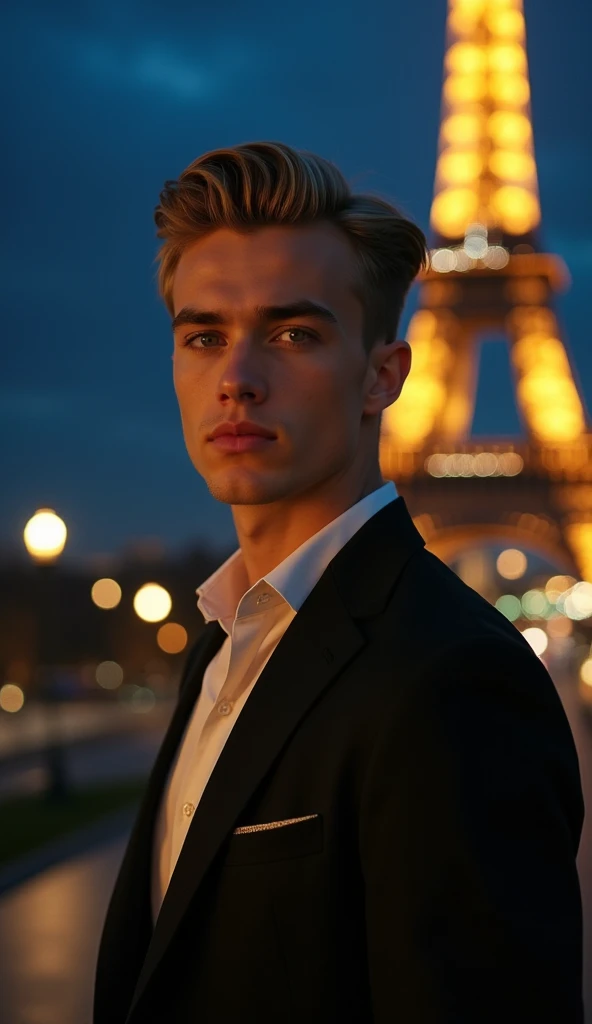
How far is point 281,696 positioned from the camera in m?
2.90

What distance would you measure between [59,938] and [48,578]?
28.1ft

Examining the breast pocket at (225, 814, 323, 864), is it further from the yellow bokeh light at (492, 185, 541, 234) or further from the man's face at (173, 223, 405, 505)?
the yellow bokeh light at (492, 185, 541, 234)

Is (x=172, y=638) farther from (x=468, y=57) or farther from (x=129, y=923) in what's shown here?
(x=129, y=923)

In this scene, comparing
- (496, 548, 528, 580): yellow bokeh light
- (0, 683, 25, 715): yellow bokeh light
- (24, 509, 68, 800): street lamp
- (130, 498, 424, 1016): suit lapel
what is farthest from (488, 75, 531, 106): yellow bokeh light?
(496, 548, 528, 580): yellow bokeh light

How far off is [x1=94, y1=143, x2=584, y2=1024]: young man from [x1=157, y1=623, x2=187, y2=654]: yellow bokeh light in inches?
2704

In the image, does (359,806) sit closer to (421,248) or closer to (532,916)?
(532,916)

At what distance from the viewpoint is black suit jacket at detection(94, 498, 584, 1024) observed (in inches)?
95.7

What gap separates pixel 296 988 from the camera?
2664 millimetres

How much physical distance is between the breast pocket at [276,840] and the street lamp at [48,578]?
636 inches

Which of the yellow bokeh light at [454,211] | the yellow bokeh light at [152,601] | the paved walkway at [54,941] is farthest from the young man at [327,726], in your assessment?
the yellow bokeh light at [454,211]

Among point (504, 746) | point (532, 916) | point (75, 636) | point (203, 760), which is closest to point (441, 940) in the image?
point (532, 916)

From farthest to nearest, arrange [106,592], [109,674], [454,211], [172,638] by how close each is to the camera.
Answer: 1. [172,638]
2. [109,674]
3. [106,592]
4. [454,211]

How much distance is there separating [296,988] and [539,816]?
554 mm

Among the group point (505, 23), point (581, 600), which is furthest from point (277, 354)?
point (581, 600)
